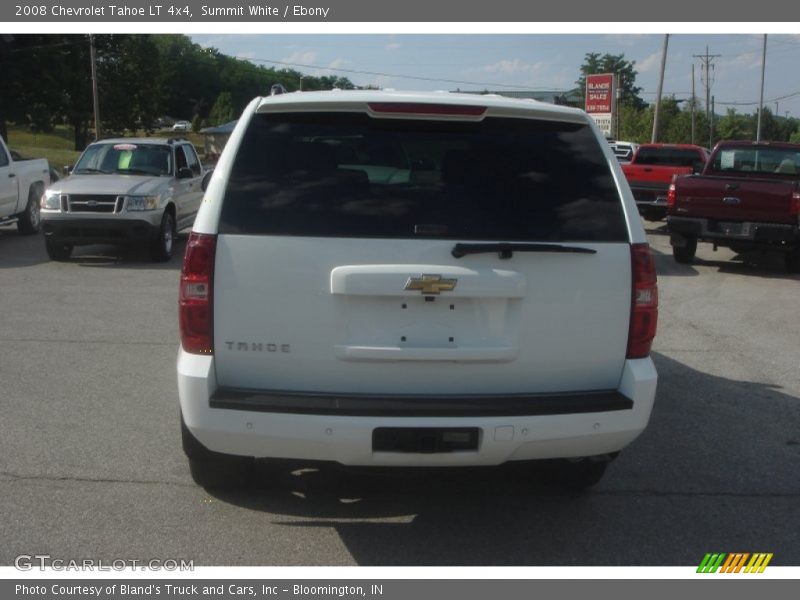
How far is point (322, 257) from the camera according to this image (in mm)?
3973

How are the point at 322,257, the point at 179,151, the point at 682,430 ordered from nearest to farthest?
1. the point at 322,257
2. the point at 682,430
3. the point at 179,151

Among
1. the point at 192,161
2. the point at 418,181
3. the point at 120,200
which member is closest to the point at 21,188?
the point at 192,161

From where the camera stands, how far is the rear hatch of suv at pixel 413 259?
399cm

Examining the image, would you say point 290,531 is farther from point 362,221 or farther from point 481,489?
point 362,221

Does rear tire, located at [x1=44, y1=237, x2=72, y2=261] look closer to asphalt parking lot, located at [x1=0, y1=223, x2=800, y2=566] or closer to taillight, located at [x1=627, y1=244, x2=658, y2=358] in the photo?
asphalt parking lot, located at [x1=0, y1=223, x2=800, y2=566]

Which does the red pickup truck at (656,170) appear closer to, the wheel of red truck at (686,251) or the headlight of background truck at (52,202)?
the wheel of red truck at (686,251)

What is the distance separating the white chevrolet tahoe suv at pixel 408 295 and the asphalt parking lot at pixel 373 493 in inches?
19.4

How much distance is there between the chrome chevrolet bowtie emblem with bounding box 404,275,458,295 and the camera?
3.96 m

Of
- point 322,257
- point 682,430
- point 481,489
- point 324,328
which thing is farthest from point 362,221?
point 682,430

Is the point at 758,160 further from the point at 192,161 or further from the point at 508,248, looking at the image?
the point at 508,248

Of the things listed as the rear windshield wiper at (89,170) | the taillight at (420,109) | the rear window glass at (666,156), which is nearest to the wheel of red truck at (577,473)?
the taillight at (420,109)

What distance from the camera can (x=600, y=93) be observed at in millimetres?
53125

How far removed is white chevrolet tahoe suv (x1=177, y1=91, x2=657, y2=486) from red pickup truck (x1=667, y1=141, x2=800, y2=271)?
1020 cm
